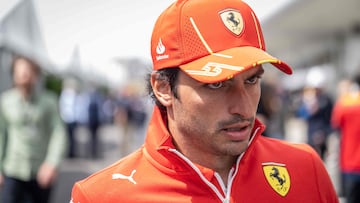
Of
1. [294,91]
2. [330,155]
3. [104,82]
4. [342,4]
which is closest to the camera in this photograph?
[330,155]

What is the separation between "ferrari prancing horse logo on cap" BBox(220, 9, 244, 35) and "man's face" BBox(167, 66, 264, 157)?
0.46 feet

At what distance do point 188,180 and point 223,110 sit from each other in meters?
0.28

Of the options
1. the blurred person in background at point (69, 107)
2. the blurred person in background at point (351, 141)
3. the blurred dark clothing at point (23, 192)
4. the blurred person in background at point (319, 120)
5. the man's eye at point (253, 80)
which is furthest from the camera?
the blurred person in background at point (69, 107)

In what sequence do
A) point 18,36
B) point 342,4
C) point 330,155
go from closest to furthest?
point 18,36
point 330,155
point 342,4

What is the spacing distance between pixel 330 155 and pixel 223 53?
337 inches

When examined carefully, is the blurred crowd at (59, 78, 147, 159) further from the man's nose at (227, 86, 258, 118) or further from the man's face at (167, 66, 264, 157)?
the man's nose at (227, 86, 258, 118)

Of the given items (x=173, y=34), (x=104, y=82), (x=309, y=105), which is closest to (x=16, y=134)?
(x=173, y=34)

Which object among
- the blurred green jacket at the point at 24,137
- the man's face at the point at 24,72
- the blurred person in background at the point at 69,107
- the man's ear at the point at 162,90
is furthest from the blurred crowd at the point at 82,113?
the man's ear at the point at 162,90

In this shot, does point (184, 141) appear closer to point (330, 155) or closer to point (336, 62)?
point (330, 155)

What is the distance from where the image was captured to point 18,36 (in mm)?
6793

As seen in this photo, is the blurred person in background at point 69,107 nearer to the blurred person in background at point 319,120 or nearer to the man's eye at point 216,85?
the blurred person in background at point 319,120

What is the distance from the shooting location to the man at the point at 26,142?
454 cm

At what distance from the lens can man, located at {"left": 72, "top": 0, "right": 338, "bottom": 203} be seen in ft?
6.17

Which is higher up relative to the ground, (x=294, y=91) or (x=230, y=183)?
(x=230, y=183)
